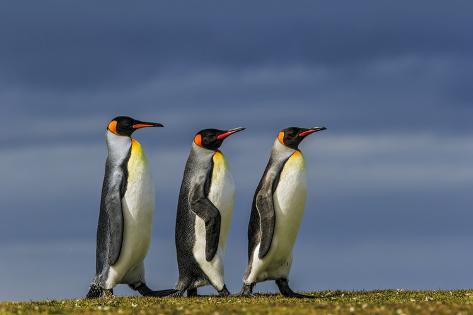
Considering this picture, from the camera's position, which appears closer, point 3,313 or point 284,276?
→ point 3,313

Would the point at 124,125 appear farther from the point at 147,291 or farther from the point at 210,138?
the point at 147,291

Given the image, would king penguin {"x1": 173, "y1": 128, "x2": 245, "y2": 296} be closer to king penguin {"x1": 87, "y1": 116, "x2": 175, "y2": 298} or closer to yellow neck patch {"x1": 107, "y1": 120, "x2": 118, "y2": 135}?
king penguin {"x1": 87, "y1": 116, "x2": 175, "y2": 298}

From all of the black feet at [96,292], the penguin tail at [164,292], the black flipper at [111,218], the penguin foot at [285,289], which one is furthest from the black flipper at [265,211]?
the black feet at [96,292]

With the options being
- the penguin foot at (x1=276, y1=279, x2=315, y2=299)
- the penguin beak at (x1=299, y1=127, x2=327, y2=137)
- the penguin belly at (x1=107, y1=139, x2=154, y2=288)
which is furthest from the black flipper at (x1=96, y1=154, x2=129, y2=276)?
the penguin beak at (x1=299, y1=127, x2=327, y2=137)

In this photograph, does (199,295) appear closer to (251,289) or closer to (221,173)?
(251,289)

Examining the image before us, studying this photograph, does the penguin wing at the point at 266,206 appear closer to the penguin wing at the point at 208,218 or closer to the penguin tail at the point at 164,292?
the penguin wing at the point at 208,218

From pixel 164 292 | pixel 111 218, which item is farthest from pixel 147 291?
pixel 111 218

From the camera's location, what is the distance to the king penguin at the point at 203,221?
1708 cm

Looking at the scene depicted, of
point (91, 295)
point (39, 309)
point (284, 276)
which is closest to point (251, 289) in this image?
point (284, 276)

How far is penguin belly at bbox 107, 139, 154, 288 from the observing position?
17250 mm

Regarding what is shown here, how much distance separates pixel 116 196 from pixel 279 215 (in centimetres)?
326

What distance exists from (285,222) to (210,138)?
2.30 metres

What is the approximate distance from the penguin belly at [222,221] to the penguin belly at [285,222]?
2.40ft

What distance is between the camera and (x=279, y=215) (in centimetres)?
1741
